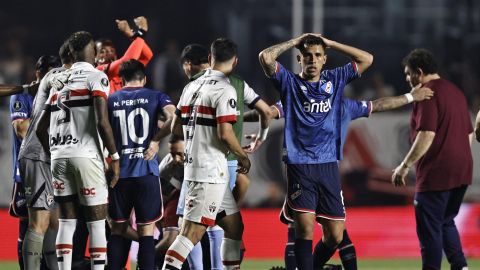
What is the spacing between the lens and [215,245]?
31.6 feet

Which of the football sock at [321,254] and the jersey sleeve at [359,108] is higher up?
the jersey sleeve at [359,108]

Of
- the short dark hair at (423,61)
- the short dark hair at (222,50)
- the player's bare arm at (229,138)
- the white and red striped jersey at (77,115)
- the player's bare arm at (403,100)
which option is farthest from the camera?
the short dark hair at (423,61)

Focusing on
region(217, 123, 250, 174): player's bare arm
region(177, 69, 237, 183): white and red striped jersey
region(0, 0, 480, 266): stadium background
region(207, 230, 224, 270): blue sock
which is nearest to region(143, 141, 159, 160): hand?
region(177, 69, 237, 183): white and red striped jersey

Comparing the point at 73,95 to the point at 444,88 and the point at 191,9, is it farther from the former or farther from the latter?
the point at 191,9

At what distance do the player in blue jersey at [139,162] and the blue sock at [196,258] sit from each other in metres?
0.33

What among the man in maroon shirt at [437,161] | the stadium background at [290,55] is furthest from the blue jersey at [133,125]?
the stadium background at [290,55]

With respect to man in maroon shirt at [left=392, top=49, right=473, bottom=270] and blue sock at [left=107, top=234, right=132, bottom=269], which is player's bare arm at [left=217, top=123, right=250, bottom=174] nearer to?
blue sock at [left=107, top=234, right=132, bottom=269]

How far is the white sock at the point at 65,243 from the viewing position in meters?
9.03

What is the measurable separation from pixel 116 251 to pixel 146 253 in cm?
31

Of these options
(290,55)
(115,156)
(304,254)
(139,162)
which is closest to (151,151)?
(139,162)

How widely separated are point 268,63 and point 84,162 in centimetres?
173

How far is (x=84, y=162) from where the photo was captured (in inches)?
356

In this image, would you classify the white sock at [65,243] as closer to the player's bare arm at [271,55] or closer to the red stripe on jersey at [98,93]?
the red stripe on jersey at [98,93]

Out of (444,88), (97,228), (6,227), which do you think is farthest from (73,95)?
(6,227)
